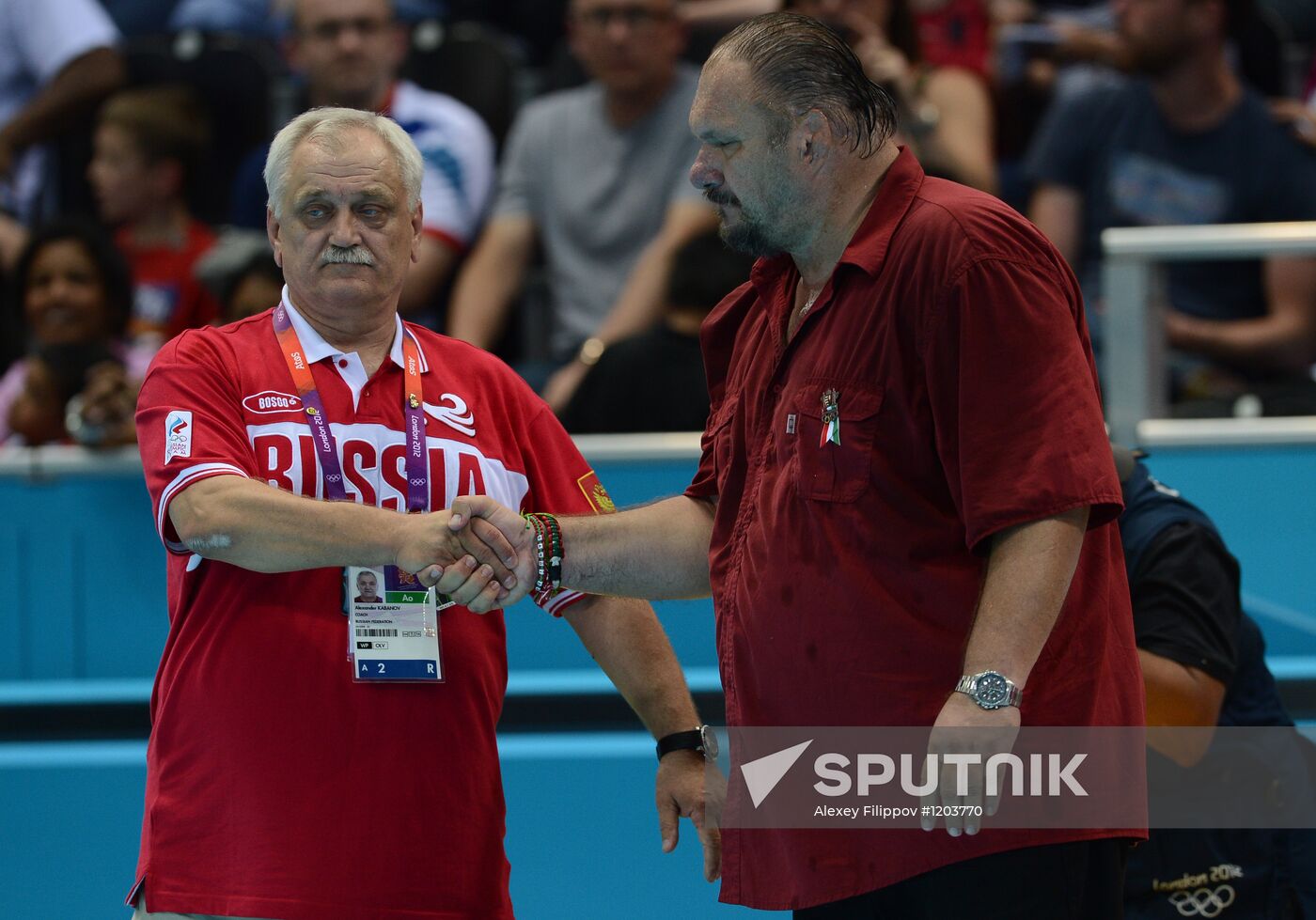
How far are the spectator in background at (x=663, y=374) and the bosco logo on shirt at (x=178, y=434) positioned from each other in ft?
5.92

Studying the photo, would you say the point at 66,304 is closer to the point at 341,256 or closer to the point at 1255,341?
the point at 341,256

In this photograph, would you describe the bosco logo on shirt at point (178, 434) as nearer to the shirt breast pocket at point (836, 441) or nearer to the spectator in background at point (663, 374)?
the shirt breast pocket at point (836, 441)

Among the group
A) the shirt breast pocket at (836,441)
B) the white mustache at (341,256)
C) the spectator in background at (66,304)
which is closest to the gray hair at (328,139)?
the white mustache at (341,256)

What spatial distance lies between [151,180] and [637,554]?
11.3ft

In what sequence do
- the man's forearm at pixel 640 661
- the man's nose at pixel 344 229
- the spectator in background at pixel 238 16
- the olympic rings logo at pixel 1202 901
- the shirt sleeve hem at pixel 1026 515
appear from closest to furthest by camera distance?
the shirt sleeve hem at pixel 1026 515
the man's nose at pixel 344 229
the man's forearm at pixel 640 661
the olympic rings logo at pixel 1202 901
the spectator in background at pixel 238 16

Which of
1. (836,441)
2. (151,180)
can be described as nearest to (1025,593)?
(836,441)

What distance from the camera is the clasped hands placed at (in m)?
2.39

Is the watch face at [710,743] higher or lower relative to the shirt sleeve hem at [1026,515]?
lower

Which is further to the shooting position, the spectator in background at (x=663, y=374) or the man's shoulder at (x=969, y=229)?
the spectator in background at (x=663, y=374)

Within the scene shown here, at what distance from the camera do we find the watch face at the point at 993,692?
2.02 meters

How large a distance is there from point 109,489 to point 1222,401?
2.68 meters

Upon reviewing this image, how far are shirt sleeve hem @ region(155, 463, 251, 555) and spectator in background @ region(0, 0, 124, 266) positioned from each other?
366 centimetres

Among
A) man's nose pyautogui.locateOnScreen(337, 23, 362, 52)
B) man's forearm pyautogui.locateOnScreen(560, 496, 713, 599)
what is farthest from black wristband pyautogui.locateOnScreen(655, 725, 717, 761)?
man's nose pyautogui.locateOnScreen(337, 23, 362, 52)

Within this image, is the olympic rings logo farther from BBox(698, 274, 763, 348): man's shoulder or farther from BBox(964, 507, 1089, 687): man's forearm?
BBox(698, 274, 763, 348): man's shoulder
